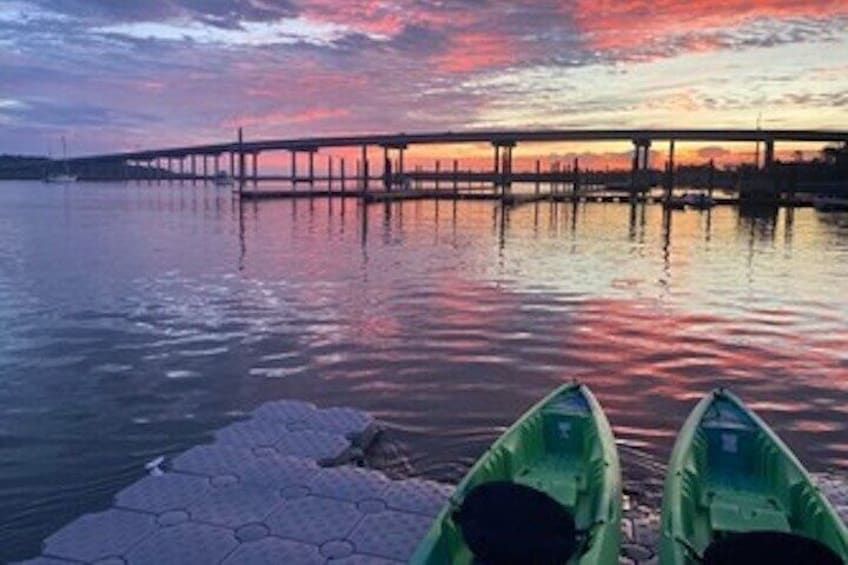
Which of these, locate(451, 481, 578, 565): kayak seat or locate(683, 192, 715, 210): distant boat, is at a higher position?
locate(683, 192, 715, 210): distant boat

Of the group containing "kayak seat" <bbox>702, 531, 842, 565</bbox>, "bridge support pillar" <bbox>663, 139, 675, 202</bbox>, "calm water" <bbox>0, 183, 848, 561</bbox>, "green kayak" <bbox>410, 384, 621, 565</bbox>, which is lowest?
"calm water" <bbox>0, 183, 848, 561</bbox>

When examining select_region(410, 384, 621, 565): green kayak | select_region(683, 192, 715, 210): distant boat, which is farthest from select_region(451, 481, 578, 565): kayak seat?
select_region(683, 192, 715, 210): distant boat

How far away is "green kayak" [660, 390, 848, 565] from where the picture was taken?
4930mm

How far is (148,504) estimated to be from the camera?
767 cm

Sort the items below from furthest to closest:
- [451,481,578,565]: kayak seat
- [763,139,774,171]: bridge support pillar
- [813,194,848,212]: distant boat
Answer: [763,139,774,171]: bridge support pillar < [813,194,848,212]: distant boat < [451,481,578,565]: kayak seat

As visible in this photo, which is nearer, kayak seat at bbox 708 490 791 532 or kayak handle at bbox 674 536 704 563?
kayak handle at bbox 674 536 704 563

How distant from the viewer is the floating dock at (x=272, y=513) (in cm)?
662

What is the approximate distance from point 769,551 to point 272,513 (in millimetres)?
4589

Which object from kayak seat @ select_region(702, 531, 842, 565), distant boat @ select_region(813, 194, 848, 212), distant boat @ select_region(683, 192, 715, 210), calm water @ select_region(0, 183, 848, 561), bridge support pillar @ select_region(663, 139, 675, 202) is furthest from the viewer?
bridge support pillar @ select_region(663, 139, 675, 202)

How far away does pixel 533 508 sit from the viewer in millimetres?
5543

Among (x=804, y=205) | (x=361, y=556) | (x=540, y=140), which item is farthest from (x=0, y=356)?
(x=540, y=140)

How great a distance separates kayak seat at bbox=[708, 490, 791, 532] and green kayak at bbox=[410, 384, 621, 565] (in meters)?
1.05

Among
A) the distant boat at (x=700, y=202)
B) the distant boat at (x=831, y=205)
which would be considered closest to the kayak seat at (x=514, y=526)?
the distant boat at (x=831, y=205)

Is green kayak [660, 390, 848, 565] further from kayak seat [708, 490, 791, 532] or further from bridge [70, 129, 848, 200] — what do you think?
bridge [70, 129, 848, 200]
